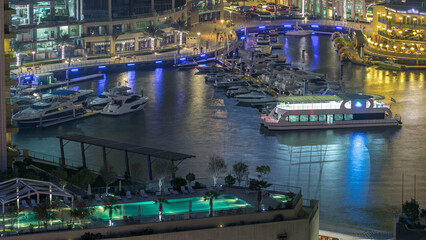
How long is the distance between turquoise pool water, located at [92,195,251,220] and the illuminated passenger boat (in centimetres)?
3100

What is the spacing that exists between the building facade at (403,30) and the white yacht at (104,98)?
3336 cm

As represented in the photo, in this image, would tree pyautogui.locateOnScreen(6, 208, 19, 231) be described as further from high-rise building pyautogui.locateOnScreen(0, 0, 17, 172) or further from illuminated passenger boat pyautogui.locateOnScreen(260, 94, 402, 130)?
illuminated passenger boat pyautogui.locateOnScreen(260, 94, 402, 130)

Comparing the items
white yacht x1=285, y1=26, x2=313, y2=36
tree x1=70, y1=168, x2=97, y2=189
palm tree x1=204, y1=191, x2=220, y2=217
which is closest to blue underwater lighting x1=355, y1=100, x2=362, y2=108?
tree x1=70, y1=168, x2=97, y2=189

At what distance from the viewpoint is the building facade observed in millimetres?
94312

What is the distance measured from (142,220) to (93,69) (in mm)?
55081

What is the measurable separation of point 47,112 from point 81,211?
35.4 m

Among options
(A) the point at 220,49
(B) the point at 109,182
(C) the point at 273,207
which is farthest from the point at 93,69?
(C) the point at 273,207

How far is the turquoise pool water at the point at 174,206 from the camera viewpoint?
104 ft

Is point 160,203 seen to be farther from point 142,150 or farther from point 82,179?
point 142,150

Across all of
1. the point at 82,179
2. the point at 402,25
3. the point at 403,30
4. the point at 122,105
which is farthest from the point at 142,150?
the point at 403,30

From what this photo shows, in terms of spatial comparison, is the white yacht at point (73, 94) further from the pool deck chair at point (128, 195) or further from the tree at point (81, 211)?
the tree at point (81, 211)

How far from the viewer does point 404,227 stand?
1256 inches

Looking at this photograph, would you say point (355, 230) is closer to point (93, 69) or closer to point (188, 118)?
point (188, 118)

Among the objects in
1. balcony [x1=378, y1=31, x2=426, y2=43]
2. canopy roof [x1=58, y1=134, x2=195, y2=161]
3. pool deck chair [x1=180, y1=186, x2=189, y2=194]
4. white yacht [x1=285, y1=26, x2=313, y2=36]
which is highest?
pool deck chair [x1=180, y1=186, x2=189, y2=194]
